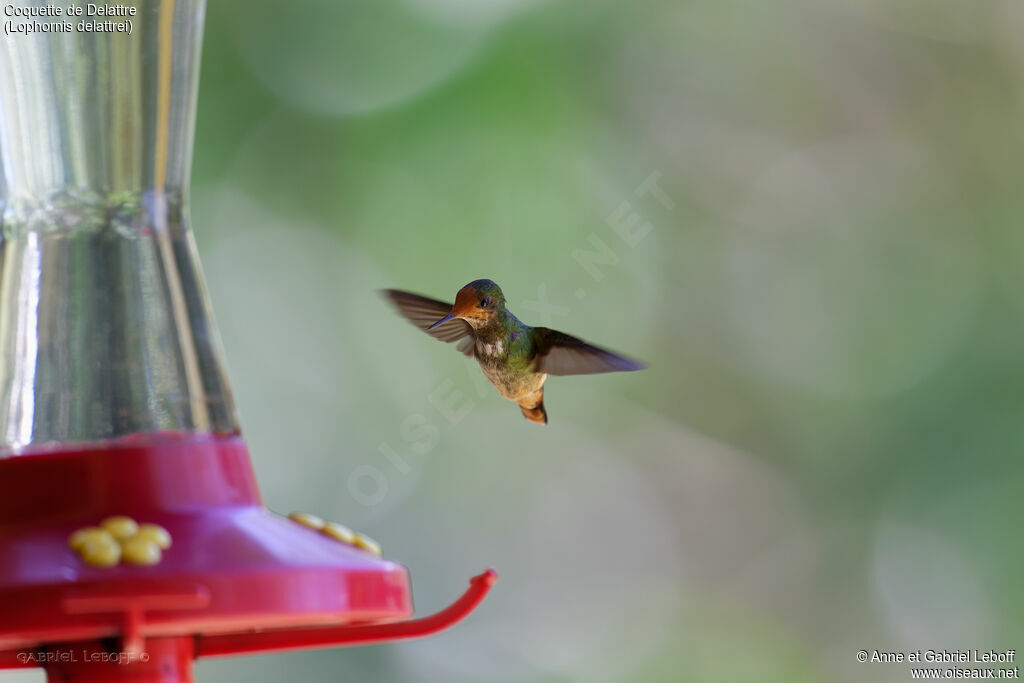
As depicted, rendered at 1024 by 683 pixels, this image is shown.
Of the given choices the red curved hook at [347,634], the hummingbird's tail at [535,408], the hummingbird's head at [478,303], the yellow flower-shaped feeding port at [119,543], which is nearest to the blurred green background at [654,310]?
the hummingbird's tail at [535,408]

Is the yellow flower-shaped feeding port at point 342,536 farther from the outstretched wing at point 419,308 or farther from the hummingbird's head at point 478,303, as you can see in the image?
the outstretched wing at point 419,308

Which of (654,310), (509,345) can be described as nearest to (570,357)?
(509,345)

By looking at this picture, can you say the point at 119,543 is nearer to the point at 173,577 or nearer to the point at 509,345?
the point at 173,577

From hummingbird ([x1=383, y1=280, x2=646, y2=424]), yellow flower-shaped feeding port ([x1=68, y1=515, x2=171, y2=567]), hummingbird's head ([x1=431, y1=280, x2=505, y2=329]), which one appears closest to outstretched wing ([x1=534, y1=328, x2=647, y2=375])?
hummingbird ([x1=383, y1=280, x2=646, y2=424])

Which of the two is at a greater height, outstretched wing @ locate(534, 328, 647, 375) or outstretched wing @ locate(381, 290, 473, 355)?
outstretched wing @ locate(381, 290, 473, 355)

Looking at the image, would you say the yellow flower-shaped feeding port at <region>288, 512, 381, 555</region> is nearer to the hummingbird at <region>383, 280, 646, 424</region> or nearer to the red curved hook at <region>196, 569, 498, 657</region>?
the red curved hook at <region>196, 569, 498, 657</region>

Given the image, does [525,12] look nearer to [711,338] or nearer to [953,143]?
[711,338]

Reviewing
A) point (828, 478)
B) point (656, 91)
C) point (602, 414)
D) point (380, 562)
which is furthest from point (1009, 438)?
point (380, 562)
